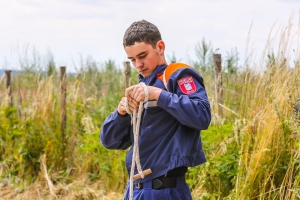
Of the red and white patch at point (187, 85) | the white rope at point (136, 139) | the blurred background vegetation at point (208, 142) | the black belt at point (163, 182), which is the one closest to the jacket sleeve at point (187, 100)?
the red and white patch at point (187, 85)

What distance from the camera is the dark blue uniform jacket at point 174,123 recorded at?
2121 mm

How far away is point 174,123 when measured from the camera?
2271 millimetres

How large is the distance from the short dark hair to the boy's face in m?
0.02

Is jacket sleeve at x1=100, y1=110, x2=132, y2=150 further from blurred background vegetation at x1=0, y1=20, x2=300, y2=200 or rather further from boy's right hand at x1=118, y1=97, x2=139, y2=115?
blurred background vegetation at x1=0, y1=20, x2=300, y2=200

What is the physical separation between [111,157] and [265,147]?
2258 millimetres

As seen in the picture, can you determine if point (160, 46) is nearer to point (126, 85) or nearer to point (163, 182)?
point (163, 182)

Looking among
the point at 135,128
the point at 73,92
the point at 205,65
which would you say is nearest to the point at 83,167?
the point at 73,92

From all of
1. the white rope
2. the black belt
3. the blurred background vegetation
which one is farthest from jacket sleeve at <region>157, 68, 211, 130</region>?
the blurred background vegetation

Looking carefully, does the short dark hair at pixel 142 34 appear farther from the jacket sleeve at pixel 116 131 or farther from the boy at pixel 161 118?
the jacket sleeve at pixel 116 131

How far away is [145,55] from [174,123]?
34 cm

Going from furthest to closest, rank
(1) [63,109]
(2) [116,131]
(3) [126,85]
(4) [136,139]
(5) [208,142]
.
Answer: (1) [63,109]
(3) [126,85]
(5) [208,142]
(2) [116,131]
(4) [136,139]

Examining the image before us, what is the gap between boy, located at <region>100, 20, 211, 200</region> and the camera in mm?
2150

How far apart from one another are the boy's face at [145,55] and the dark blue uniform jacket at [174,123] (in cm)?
4

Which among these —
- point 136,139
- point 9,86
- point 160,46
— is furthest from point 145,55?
point 9,86
